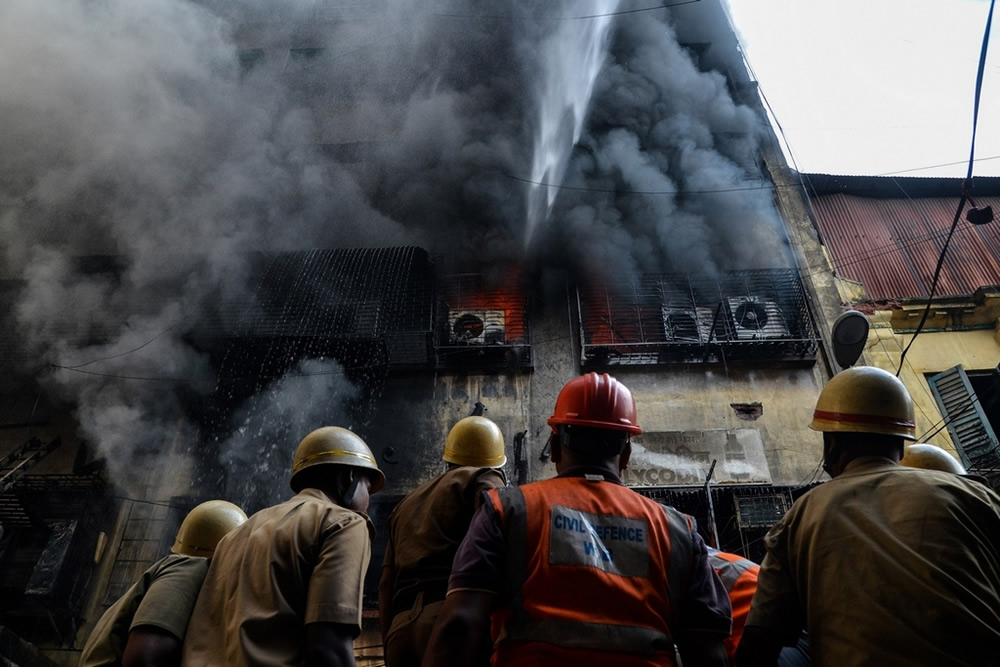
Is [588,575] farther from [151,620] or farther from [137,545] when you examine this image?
[137,545]

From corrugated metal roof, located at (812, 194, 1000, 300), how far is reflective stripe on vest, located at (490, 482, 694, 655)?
41.2 feet

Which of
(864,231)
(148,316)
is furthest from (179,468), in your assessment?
(864,231)

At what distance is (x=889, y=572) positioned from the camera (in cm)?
176

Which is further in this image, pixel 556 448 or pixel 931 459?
pixel 931 459

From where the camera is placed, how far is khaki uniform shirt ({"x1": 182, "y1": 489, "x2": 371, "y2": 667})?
2041 mm

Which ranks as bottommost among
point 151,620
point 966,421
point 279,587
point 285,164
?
point 151,620

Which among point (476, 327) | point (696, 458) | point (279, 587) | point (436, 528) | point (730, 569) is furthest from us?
point (476, 327)

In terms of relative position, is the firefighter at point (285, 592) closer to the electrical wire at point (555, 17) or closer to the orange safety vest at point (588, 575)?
the orange safety vest at point (588, 575)

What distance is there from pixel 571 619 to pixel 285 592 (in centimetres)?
105

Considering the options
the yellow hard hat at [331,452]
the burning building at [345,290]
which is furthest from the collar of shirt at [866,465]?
the burning building at [345,290]

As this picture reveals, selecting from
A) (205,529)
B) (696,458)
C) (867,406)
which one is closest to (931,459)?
(867,406)

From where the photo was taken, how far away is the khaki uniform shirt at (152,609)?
2180mm

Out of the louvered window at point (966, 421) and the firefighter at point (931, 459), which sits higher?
the louvered window at point (966, 421)

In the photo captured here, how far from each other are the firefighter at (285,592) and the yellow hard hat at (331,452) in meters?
0.33
